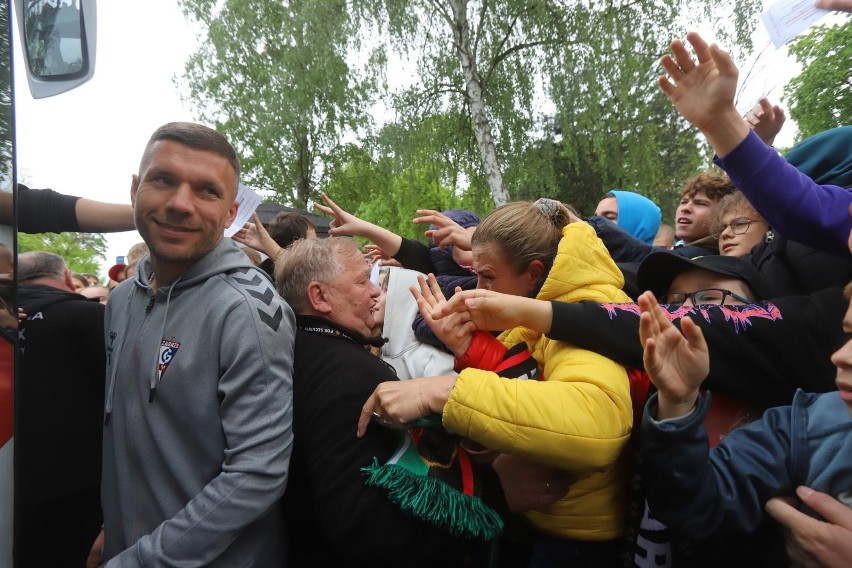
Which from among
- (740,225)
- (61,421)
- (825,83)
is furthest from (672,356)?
(825,83)

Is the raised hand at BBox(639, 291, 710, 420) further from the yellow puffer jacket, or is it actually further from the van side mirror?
the van side mirror

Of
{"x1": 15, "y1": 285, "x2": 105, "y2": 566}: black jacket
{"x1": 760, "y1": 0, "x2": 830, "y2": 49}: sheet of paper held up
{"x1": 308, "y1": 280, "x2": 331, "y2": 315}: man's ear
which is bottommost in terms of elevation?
{"x1": 15, "y1": 285, "x2": 105, "y2": 566}: black jacket

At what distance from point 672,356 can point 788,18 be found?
4.06 feet

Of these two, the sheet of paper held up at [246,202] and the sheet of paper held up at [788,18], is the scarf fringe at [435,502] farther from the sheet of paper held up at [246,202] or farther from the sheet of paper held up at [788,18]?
the sheet of paper held up at [788,18]

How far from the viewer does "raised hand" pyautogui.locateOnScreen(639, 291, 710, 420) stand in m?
1.26

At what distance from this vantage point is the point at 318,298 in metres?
1.98

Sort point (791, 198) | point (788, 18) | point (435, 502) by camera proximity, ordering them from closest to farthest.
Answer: point (435, 502), point (791, 198), point (788, 18)

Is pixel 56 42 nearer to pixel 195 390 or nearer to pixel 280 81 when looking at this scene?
pixel 195 390

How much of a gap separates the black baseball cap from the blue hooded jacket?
1.79m

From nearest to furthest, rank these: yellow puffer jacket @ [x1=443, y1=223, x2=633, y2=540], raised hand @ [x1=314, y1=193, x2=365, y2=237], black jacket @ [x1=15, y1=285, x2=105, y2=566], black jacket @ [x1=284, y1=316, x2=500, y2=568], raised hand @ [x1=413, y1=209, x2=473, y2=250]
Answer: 1. yellow puffer jacket @ [x1=443, y1=223, x2=633, y2=540]
2. black jacket @ [x1=284, y1=316, x2=500, y2=568]
3. black jacket @ [x1=15, y1=285, x2=105, y2=566]
4. raised hand @ [x1=413, y1=209, x2=473, y2=250]
5. raised hand @ [x1=314, y1=193, x2=365, y2=237]

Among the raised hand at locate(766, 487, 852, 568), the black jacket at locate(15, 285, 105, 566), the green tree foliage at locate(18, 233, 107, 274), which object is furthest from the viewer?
the black jacket at locate(15, 285, 105, 566)

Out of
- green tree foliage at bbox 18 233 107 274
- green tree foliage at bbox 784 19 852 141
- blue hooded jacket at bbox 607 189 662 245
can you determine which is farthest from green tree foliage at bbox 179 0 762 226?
green tree foliage at bbox 18 233 107 274

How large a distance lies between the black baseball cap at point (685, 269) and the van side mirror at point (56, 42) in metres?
1.83

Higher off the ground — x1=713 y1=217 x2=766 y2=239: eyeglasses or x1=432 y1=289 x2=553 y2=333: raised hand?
x1=713 y1=217 x2=766 y2=239: eyeglasses
